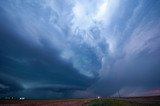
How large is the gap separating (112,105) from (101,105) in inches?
152

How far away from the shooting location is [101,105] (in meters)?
49.5

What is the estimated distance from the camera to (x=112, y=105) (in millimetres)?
51250

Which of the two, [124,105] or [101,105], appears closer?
[101,105]

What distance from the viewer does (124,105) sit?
5353 centimetres

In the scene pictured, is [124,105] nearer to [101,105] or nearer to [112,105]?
[112,105]

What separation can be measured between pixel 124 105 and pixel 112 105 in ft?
15.4

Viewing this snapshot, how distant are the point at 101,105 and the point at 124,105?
8.57m

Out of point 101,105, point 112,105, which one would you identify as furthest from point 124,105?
point 101,105
